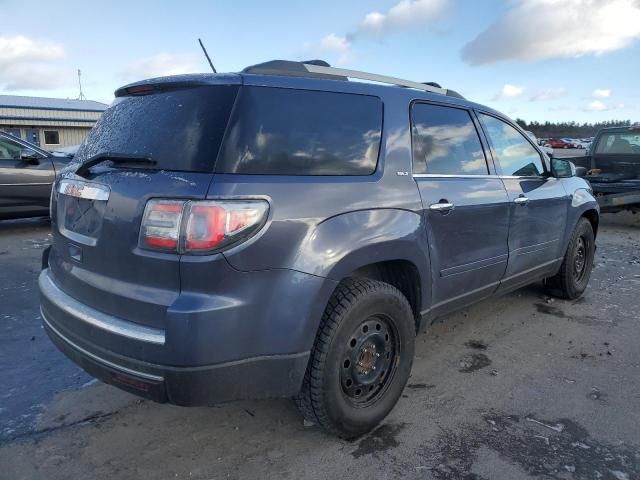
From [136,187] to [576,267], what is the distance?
4.65 m

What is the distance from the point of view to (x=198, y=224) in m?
2.17

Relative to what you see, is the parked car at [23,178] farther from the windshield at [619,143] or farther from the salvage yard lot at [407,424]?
the windshield at [619,143]

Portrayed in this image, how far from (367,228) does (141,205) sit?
1.11 m

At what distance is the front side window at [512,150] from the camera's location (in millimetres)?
4035

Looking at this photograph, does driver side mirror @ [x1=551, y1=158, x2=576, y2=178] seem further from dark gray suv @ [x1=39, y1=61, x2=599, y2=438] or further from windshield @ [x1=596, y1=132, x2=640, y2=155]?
windshield @ [x1=596, y1=132, x2=640, y2=155]

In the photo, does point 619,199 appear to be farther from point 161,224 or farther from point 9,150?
point 9,150

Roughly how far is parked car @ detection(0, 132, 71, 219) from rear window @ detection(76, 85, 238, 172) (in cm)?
648

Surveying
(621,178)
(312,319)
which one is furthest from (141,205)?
(621,178)

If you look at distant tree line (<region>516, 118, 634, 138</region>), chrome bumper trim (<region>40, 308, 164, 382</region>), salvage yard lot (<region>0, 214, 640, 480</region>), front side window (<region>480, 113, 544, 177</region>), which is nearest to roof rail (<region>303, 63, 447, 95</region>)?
front side window (<region>480, 113, 544, 177</region>)

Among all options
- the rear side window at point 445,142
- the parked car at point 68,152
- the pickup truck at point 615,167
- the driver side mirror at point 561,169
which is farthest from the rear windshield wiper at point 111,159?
the pickup truck at point 615,167

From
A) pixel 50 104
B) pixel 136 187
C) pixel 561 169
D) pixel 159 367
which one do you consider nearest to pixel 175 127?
pixel 136 187

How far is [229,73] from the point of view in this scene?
8.30 ft

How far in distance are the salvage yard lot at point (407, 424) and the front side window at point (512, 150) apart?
A: 1.41 metres

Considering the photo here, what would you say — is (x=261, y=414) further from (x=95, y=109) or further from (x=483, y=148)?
(x=95, y=109)
